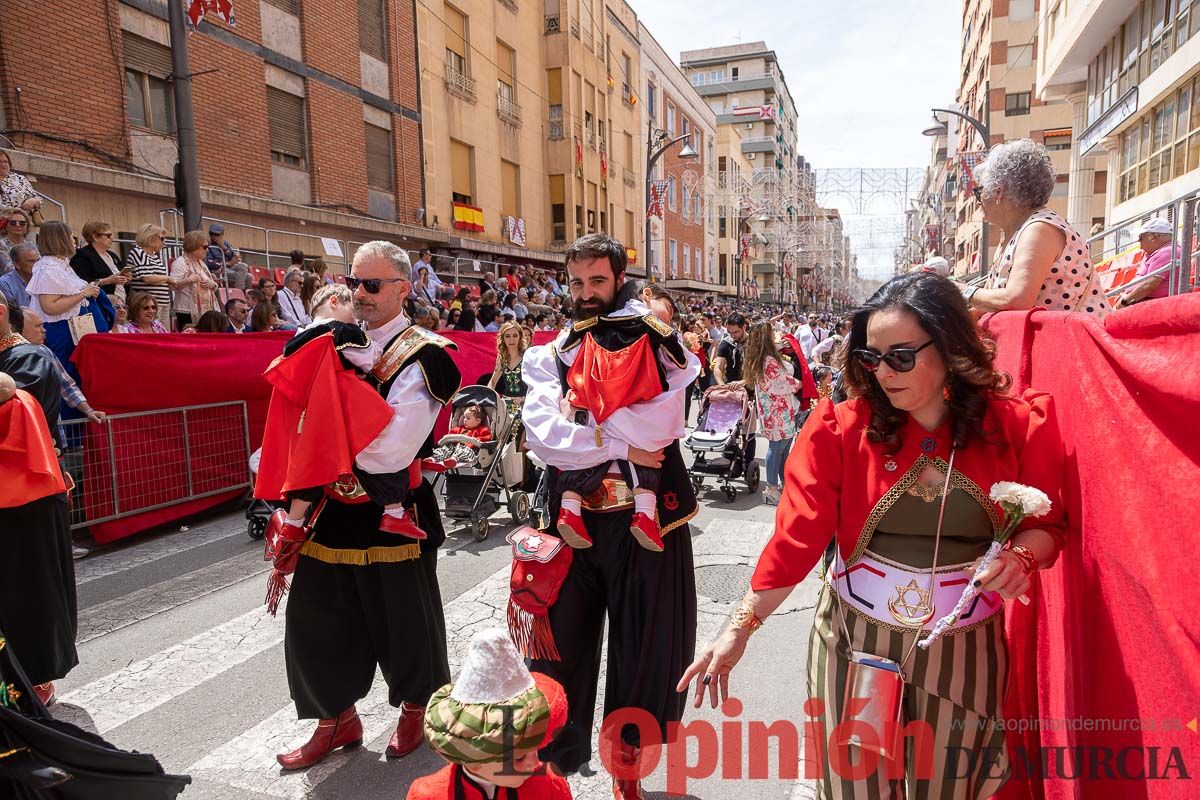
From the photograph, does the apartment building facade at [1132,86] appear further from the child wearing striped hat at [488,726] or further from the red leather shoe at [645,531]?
the child wearing striped hat at [488,726]

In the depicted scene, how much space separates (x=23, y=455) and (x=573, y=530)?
2.61m

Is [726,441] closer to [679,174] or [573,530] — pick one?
[573,530]

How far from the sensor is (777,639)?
448cm

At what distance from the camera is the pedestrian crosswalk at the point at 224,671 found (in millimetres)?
3127

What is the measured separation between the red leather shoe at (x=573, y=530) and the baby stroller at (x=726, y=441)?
5452mm

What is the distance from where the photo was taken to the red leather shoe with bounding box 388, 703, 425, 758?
127 inches

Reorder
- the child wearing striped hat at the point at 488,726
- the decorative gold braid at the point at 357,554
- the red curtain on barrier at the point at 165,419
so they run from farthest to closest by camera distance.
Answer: the red curtain on barrier at the point at 165,419 < the decorative gold braid at the point at 357,554 < the child wearing striped hat at the point at 488,726

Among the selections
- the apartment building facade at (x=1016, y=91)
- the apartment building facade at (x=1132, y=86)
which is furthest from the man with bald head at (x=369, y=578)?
the apartment building facade at (x=1016, y=91)

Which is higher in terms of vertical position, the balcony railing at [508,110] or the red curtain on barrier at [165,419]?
the balcony railing at [508,110]

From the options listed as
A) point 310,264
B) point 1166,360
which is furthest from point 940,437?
point 310,264

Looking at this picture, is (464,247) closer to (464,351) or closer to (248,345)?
(464,351)

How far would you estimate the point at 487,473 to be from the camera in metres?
6.91

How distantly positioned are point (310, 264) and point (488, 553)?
7084 millimetres

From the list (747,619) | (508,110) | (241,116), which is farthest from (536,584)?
(508,110)
